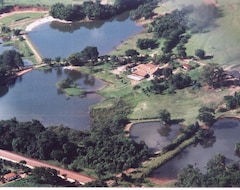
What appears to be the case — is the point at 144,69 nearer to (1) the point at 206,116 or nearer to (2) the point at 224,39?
(2) the point at 224,39

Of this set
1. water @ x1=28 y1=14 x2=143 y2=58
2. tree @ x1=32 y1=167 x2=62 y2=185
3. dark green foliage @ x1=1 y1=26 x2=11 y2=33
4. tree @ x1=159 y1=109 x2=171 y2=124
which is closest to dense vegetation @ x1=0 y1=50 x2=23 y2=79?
water @ x1=28 y1=14 x2=143 y2=58

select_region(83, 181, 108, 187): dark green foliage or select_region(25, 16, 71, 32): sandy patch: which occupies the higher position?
select_region(25, 16, 71, 32): sandy patch

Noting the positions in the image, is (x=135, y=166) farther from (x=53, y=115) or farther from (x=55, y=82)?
(x=55, y=82)

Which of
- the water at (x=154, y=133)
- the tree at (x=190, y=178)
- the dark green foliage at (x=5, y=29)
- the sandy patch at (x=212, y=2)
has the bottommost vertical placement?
the water at (x=154, y=133)

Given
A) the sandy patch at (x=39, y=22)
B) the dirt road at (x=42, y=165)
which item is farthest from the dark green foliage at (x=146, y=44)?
the dirt road at (x=42, y=165)

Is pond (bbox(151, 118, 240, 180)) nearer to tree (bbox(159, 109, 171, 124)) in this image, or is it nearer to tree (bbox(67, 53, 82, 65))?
tree (bbox(159, 109, 171, 124))

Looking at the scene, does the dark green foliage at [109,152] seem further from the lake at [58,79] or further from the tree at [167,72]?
the tree at [167,72]

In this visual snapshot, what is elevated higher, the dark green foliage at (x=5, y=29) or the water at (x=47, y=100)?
the dark green foliage at (x=5, y=29)
